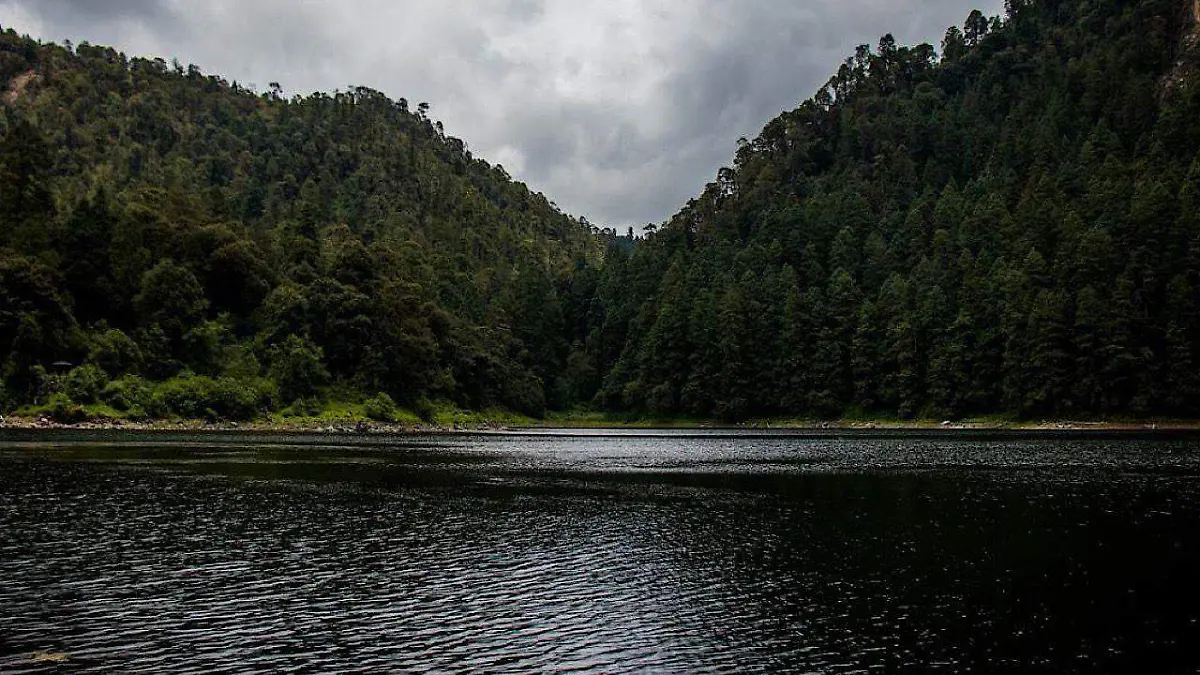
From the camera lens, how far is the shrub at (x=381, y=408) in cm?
16275

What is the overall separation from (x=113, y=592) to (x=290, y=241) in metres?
173

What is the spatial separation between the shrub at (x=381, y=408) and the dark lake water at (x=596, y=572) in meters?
93.5

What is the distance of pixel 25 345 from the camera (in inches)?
4774

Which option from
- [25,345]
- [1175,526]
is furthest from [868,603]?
[25,345]

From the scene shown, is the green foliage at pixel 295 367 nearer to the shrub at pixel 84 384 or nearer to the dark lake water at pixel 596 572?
the shrub at pixel 84 384

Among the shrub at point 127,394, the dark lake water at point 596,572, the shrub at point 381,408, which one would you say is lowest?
the dark lake water at point 596,572

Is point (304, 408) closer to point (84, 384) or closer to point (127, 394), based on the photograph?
point (127, 394)

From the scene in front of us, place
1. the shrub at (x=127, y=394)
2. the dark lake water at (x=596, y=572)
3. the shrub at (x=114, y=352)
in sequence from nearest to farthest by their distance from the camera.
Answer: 1. the dark lake water at (x=596, y=572)
2. the shrub at (x=127, y=394)
3. the shrub at (x=114, y=352)

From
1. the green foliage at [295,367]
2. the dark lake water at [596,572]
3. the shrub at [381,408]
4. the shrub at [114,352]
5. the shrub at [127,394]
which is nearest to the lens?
the dark lake water at [596,572]

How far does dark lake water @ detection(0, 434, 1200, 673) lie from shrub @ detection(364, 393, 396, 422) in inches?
3679

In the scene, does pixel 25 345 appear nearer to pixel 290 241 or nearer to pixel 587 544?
pixel 290 241

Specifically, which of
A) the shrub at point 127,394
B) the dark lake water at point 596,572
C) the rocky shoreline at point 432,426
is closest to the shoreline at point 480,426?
the rocky shoreline at point 432,426

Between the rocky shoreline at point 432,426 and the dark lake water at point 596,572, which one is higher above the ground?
the rocky shoreline at point 432,426

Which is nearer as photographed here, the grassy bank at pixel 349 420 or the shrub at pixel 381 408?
the grassy bank at pixel 349 420
